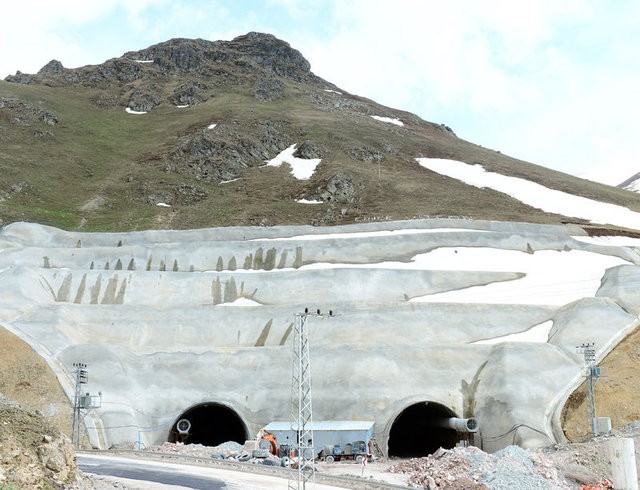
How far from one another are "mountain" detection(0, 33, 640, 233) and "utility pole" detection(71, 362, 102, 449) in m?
39.9

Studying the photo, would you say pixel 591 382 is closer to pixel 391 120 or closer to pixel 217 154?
pixel 217 154

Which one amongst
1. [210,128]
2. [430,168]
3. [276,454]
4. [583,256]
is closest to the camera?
[276,454]

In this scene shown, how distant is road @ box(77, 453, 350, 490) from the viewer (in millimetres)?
22492

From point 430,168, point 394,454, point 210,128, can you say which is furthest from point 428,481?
point 210,128

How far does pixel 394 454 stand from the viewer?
41.2 meters

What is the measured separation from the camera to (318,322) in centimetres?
4322

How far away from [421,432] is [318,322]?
9147 millimetres

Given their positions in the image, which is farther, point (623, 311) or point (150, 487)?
point (623, 311)

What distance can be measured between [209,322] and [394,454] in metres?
14.1

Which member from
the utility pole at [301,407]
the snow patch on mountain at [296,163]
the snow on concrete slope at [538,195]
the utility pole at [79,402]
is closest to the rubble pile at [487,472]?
the utility pole at [301,407]

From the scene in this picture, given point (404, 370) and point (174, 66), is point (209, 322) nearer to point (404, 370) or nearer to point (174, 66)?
point (404, 370)

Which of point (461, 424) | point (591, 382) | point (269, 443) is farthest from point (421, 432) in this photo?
point (591, 382)

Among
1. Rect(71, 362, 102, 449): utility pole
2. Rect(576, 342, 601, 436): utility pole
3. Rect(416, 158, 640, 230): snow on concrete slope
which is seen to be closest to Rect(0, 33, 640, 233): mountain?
Rect(416, 158, 640, 230): snow on concrete slope

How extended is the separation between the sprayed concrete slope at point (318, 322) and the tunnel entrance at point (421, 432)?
2297mm
